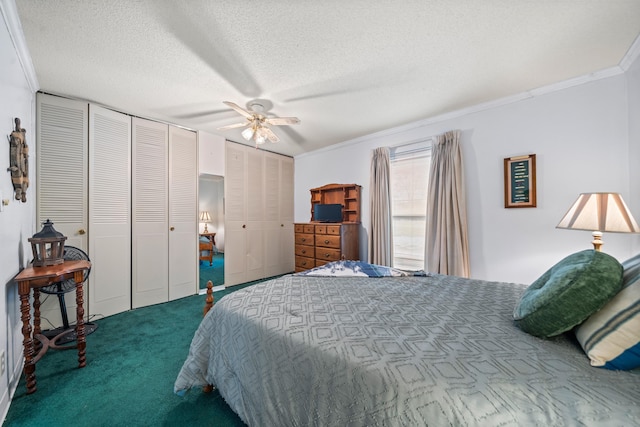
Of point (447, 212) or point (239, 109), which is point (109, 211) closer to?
point (239, 109)

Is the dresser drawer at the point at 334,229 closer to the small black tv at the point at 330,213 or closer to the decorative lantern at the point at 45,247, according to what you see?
the small black tv at the point at 330,213

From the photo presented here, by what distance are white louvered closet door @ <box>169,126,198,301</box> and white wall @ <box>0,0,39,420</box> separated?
1438 millimetres

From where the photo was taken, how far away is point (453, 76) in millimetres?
2350

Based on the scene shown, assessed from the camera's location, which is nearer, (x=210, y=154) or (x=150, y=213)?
(x=150, y=213)

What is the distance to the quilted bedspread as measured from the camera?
0.74 m

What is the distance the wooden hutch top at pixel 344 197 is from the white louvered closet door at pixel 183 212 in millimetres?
1985

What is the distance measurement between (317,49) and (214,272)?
4160 millimetres

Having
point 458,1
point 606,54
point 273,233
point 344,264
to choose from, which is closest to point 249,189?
point 273,233

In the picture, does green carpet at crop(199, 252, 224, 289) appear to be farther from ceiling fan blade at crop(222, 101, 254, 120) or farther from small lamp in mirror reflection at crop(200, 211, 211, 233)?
ceiling fan blade at crop(222, 101, 254, 120)

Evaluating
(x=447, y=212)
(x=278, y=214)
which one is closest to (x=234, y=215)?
(x=278, y=214)

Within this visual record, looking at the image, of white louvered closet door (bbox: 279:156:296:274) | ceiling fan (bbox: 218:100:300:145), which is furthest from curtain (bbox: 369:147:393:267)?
white louvered closet door (bbox: 279:156:296:274)

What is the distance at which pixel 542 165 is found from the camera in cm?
258

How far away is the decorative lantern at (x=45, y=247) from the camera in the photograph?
2.02 meters

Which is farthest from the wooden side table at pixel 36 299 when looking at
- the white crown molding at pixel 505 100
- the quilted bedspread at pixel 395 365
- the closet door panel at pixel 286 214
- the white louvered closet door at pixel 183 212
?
the white crown molding at pixel 505 100
